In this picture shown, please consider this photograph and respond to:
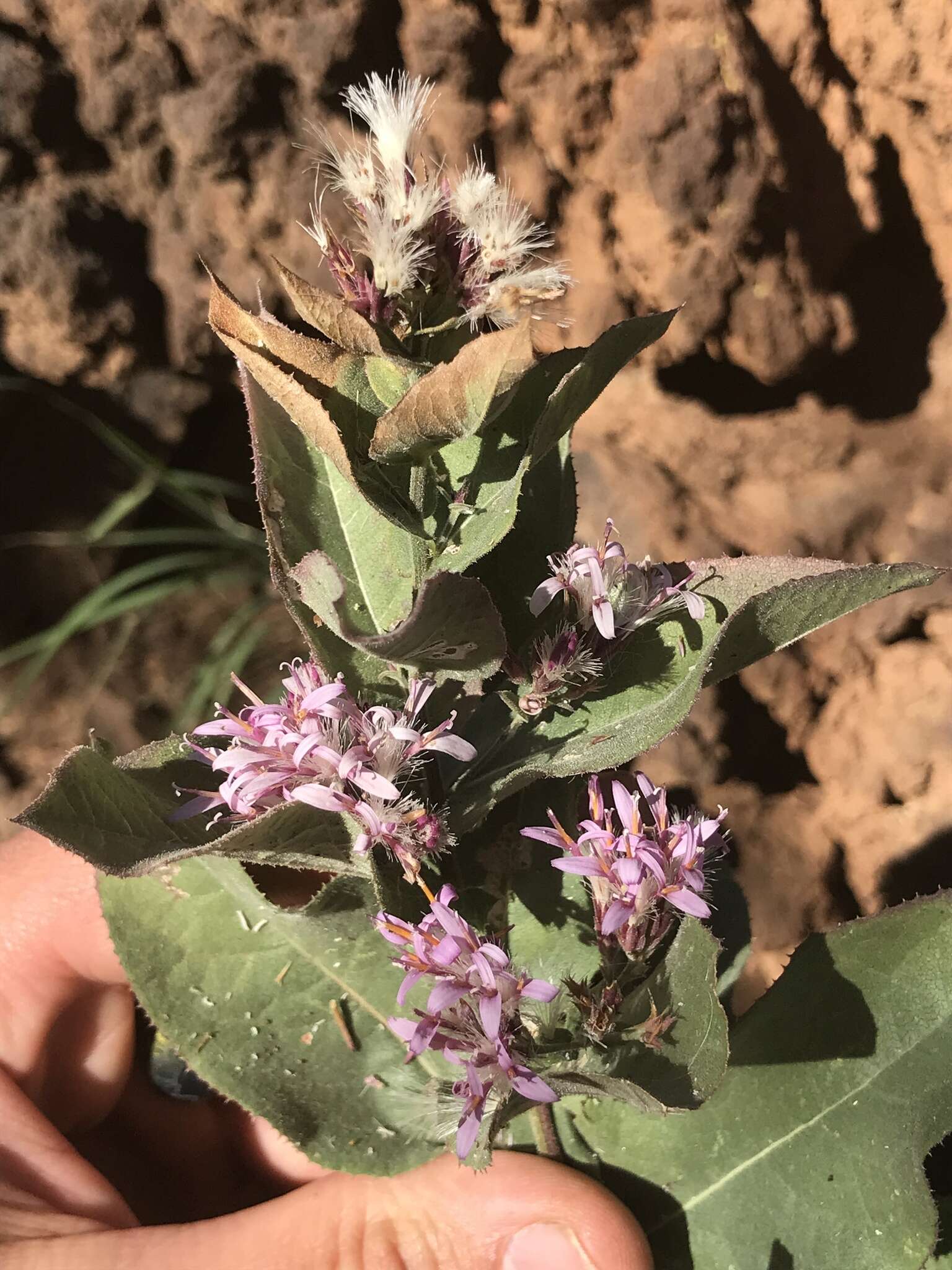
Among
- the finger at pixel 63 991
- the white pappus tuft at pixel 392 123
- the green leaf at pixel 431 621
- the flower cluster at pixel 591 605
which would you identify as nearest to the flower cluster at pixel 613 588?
the flower cluster at pixel 591 605

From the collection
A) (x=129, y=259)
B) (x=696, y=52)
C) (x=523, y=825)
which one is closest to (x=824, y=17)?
(x=696, y=52)

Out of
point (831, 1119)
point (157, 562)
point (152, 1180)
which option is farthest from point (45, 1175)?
point (157, 562)

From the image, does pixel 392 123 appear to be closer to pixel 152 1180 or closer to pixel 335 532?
pixel 335 532

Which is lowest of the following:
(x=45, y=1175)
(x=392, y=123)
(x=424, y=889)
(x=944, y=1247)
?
(x=944, y=1247)

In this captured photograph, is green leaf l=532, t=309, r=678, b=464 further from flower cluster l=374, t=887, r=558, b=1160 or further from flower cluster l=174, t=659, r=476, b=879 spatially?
flower cluster l=374, t=887, r=558, b=1160

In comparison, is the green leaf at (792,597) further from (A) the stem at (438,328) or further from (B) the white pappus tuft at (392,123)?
(B) the white pappus tuft at (392,123)

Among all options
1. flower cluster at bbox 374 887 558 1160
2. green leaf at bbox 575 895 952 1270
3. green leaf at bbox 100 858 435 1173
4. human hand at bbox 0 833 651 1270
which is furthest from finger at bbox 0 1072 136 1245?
green leaf at bbox 575 895 952 1270
